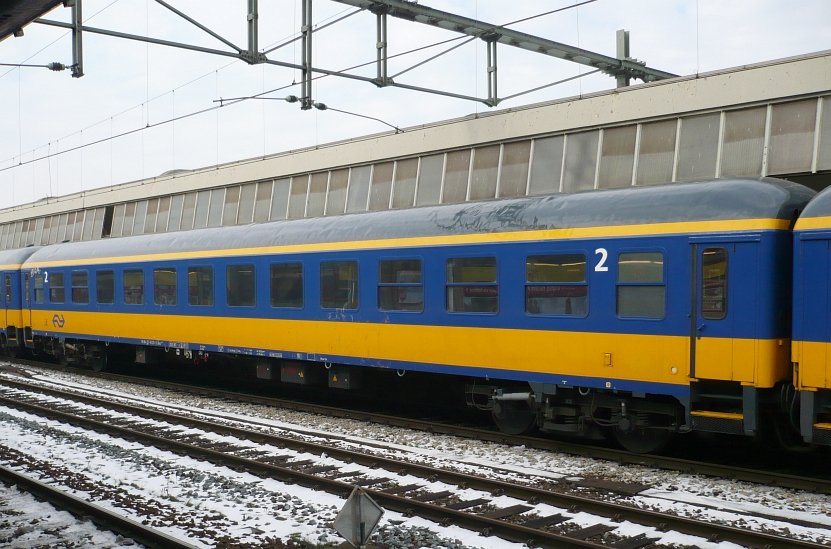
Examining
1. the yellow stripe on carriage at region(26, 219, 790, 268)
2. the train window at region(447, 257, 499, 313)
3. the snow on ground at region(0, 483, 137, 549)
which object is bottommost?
the snow on ground at region(0, 483, 137, 549)

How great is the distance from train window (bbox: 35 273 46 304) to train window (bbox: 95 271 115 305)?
379cm

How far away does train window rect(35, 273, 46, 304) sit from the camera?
24109 millimetres

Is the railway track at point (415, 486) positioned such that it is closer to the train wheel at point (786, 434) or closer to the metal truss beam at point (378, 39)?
the train wheel at point (786, 434)

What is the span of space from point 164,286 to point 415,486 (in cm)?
1159

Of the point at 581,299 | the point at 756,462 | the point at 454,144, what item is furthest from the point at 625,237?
the point at 454,144

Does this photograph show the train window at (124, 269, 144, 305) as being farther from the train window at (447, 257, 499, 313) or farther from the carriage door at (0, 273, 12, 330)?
the train window at (447, 257, 499, 313)

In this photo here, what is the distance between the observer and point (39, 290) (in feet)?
79.7

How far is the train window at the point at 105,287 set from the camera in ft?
68.0

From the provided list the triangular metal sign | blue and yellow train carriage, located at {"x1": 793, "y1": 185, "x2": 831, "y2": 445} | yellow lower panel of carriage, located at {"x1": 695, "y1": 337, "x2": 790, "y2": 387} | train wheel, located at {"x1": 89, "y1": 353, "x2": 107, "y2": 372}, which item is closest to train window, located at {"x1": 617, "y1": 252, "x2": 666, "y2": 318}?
yellow lower panel of carriage, located at {"x1": 695, "y1": 337, "x2": 790, "y2": 387}

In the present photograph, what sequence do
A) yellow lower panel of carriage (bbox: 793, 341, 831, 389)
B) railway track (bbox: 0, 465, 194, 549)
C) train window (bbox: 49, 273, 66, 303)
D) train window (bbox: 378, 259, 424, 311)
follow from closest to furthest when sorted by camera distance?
railway track (bbox: 0, 465, 194, 549) → yellow lower panel of carriage (bbox: 793, 341, 831, 389) → train window (bbox: 378, 259, 424, 311) → train window (bbox: 49, 273, 66, 303)

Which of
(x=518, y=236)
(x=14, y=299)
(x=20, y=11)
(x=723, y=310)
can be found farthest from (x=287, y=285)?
(x=14, y=299)

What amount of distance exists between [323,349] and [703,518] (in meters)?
8.25

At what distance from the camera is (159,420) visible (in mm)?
13906

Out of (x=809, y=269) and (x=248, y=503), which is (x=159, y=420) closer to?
(x=248, y=503)
